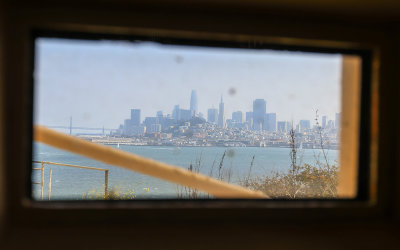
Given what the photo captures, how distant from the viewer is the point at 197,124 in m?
5.02

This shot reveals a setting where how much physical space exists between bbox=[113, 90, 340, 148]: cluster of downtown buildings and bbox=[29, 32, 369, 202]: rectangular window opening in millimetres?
20

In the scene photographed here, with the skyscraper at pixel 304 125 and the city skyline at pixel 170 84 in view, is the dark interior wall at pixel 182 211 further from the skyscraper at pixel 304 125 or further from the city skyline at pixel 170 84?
the city skyline at pixel 170 84

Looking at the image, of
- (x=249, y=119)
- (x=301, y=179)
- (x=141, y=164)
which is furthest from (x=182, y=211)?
(x=249, y=119)

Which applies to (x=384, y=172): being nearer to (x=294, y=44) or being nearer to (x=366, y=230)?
(x=366, y=230)

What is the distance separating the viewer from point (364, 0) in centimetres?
77

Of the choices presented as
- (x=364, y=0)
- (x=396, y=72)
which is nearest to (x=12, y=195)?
(x=364, y=0)

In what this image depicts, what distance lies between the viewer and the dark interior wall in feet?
2.51

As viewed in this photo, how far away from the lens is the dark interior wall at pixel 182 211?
2.51ft

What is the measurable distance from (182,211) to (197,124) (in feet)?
13.7

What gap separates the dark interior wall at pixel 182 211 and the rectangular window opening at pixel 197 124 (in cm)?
7

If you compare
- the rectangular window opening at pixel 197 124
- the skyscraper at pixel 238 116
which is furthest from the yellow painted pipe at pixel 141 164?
the skyscraper at pixel 238 116

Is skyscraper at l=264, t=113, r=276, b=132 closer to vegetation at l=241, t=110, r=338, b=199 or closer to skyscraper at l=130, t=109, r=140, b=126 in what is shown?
vegetation at l=241, t=110, r=338, b=199

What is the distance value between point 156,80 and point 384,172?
6.49 m

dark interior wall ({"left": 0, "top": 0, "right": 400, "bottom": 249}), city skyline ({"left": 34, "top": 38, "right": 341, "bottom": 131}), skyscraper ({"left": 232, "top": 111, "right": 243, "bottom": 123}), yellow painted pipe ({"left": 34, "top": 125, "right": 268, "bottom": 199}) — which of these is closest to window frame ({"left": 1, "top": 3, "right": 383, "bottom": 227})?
dark interior wall ({"left": 0, "top": 0, "right": 400, "bottom": 249})
